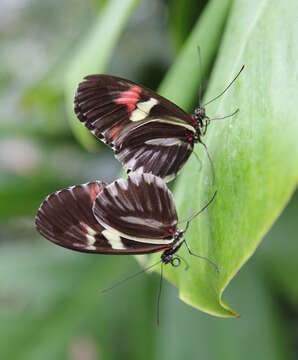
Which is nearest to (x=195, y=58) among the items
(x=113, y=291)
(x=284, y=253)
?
(x=284, y=253)

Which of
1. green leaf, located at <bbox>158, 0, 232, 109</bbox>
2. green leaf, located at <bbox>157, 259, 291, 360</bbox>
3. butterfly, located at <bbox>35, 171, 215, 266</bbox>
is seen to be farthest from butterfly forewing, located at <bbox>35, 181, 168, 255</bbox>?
green leaf, located at <bbox>157, 259, 291, 360</bbox>

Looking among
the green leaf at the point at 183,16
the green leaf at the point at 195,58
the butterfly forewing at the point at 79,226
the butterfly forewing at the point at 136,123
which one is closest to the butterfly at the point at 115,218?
the butterfly forewing at the point at 79,226

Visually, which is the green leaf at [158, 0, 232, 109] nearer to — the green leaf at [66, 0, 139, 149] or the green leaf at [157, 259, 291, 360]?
the green leaf at [66, 0, 139, 149]

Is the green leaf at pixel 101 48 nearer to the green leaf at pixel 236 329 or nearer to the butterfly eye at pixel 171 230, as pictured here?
the butterfly eye at pixel 171 230

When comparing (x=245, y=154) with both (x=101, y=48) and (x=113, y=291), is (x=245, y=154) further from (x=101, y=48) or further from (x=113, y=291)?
(x=113, y=291)

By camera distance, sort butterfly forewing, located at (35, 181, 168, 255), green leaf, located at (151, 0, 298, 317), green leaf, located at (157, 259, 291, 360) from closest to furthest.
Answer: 1. green leaf, located at (151, 0, 298, 317)
2. butterfly forewing, located at (35, 181, 168, 255)
3. green leaf, located at (157, 259, 291, 360)
